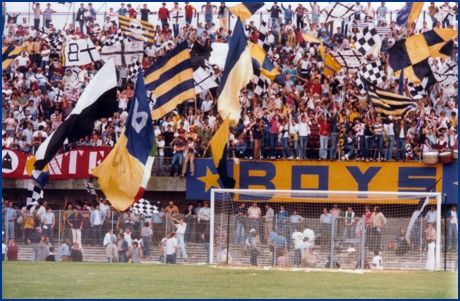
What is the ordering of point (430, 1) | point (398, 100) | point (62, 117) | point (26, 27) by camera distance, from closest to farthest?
point (398, 100), point (62, 117), point (430, 1), point (26, 27)

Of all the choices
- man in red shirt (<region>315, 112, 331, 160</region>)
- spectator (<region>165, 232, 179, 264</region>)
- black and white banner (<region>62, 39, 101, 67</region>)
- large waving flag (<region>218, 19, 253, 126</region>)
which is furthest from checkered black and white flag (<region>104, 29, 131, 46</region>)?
spectator (<region>165, 232, 179, 264</region>)

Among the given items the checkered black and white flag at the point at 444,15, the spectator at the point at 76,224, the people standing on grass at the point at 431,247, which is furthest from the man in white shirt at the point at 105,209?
the checkered black and white flag at the point at 444,15

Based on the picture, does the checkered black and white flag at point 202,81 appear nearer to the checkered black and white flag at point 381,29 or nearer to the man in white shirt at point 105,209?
the man in white shirt at point 105,209

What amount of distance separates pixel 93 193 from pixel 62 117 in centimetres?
279

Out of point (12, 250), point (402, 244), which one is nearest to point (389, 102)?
point (402, 244)

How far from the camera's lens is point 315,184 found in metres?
26.8

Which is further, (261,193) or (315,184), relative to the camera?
(315,184)

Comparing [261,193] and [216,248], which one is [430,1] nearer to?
[261,193]

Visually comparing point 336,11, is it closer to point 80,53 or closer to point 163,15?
point 163,15

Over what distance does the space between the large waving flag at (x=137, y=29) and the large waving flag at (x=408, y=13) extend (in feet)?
28.8

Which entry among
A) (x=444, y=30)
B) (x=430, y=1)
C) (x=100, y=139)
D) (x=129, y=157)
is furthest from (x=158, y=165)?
(x=430, y=1)

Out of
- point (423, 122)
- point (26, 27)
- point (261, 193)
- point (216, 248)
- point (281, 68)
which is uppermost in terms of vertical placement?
point (26, 27)

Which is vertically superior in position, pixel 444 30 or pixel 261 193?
pixel 444 30

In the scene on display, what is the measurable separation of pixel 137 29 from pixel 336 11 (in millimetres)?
7303
